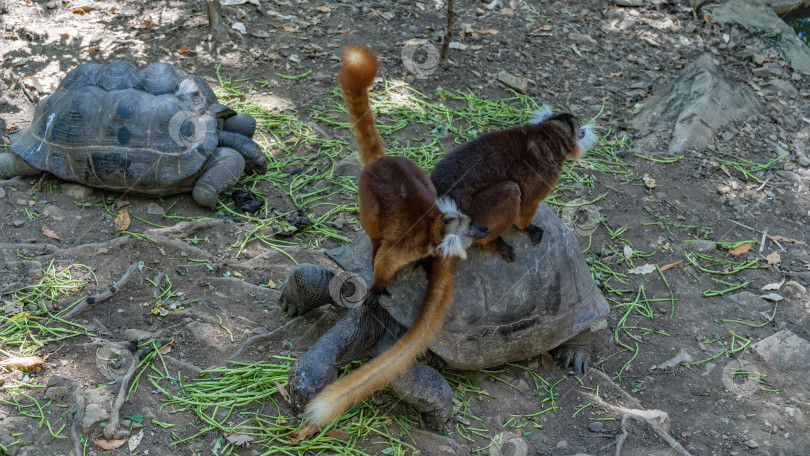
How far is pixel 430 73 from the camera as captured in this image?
29.4 feet

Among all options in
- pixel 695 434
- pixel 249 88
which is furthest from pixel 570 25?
pixel 695 434

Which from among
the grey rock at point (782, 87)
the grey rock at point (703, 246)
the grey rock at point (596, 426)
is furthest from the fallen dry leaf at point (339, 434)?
the grey rock at point (782, 87)

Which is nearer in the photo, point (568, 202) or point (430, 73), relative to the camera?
point (568, 202)

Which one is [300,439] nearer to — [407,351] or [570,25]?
[407,351]

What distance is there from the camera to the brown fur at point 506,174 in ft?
15.4

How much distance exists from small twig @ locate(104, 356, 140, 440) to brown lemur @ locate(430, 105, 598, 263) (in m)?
2.52

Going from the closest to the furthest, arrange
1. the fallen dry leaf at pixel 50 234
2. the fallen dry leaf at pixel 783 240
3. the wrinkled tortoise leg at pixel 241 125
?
the fallen dry leaf at pixel 50 234
the fallen dry leaf at pixel 783 240
the wrinkled tortoise leg at pixel 241 125

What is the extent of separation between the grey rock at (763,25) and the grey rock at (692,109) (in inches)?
76.8

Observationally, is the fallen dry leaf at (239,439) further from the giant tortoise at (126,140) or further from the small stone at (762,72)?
the small stone at (762,72)

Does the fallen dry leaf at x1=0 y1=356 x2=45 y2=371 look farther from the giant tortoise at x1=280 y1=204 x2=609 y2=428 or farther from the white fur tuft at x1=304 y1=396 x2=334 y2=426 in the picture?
the white fur tuft at x1=304 y1=396 x2=334 y2=426

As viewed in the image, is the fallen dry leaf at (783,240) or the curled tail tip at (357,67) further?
the fallen dry leaf at (783,240)

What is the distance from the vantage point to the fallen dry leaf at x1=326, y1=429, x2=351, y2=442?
438cm

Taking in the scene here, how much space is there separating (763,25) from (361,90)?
9352 mm

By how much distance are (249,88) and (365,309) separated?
4.64 metres
